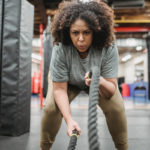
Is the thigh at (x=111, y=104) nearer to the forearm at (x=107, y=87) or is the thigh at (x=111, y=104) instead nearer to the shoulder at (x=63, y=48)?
the forearm at (x=107, y=87)

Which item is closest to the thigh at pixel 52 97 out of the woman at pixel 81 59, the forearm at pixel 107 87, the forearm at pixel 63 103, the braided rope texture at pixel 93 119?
the woman at pixel 81 59

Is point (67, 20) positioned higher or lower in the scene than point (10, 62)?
higher

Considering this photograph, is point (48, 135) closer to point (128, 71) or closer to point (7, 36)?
point (7, 36)

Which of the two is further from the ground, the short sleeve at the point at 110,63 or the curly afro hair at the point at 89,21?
the curly afro hair at the point at 89,21

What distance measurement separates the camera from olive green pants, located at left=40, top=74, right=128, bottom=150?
119cm

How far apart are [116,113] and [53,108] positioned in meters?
0.39

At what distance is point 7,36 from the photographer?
6.49 ft

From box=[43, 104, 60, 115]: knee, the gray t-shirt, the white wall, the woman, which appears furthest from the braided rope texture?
the white wall

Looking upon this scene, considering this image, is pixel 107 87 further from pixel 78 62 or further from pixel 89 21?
pixel 89 21

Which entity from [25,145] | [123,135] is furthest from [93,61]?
[25,145]

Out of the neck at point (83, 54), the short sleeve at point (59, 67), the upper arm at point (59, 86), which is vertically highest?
the neck at point (83, 54)

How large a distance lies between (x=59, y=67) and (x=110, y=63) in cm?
30

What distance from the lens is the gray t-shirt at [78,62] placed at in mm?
1131

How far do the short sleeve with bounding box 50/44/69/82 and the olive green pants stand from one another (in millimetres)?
164
